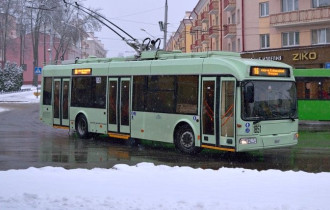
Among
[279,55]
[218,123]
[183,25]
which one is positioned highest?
[183,25]

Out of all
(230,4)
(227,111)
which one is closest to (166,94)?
(227,111)

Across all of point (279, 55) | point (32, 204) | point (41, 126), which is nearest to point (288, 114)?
point (32, 204)

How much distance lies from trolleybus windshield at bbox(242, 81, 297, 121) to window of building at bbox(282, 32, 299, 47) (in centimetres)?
2621

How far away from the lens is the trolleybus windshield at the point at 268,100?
1112 cm

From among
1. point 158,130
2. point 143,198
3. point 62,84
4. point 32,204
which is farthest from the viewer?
point 62,84

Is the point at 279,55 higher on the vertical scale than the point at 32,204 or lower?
higher

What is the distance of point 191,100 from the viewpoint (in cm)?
1246

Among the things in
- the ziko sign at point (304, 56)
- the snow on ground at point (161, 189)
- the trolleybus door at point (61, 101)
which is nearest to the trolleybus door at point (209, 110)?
the snow on ground at point (161, 189)

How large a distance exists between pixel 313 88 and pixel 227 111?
13909mm

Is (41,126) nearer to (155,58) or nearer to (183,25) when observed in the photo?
(155,58)

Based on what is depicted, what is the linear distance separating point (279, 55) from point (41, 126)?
22152 millimetres

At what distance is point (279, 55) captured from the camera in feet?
122

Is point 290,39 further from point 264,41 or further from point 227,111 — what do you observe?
point 227,111

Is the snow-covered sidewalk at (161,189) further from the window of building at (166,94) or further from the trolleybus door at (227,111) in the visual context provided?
the window of building at (166,94)
